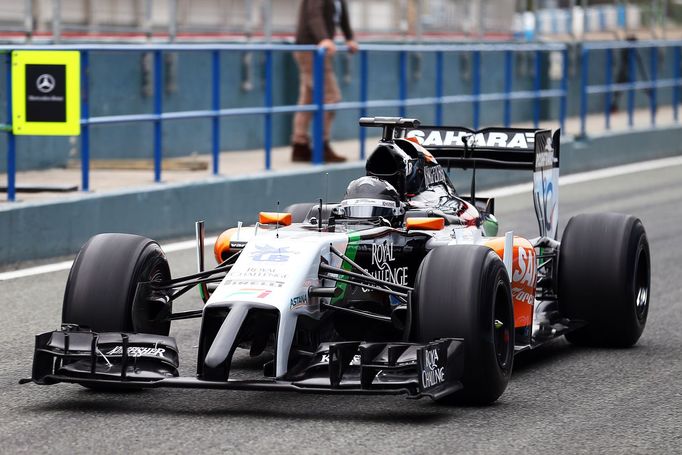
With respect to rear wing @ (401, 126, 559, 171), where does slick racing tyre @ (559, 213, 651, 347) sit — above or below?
below

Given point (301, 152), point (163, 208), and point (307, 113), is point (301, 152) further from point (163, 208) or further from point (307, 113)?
point (163, 208)

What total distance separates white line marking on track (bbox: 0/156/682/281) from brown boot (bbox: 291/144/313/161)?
2279mm

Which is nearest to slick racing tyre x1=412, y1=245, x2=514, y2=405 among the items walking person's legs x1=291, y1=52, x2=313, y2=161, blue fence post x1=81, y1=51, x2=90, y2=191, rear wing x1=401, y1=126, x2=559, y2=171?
rear wing x1=401, y1=126, x2=559, y2=171

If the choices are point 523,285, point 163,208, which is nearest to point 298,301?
point 523,285

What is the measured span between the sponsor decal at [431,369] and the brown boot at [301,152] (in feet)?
34.9

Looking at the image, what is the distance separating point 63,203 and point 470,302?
6280mm

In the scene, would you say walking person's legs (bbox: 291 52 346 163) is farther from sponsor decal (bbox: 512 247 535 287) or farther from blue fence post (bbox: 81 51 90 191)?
sponsor decal (bbox: 512 247 535 287)

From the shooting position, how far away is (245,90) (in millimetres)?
20188

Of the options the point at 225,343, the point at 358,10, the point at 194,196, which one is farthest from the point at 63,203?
the point at 358,10

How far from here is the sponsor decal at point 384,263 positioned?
25.9ft

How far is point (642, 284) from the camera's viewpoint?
9.50 metres

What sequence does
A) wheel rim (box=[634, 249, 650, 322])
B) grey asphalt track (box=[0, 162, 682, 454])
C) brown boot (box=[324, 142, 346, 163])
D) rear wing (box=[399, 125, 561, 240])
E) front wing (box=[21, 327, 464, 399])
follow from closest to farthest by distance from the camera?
grey asphalt track (box=[0, 162, 682, 454]) < front wing (box=[21, 327, 464, 399]) < wheel rim (box=[634, 249, 650, 322]) < rear wing (box=[399, 125, 561, 240]) < brown boot (box=[324, 142, 346, 163])

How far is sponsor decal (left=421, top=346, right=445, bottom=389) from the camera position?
6.75 metres

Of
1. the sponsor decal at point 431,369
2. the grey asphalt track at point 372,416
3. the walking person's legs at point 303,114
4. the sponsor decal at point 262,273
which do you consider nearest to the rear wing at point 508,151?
the grey asphalt track at point 372,416
